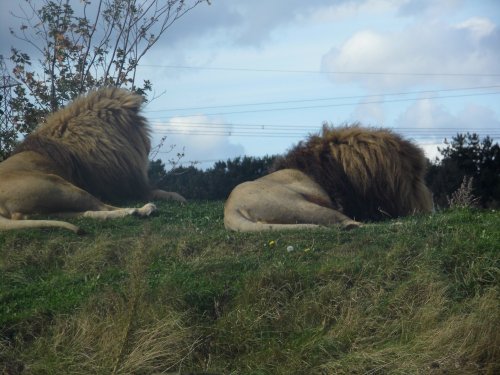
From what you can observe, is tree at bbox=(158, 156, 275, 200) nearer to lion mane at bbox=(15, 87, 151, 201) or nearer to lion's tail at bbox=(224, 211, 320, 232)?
lion mane at bbox=(15, 87, 151, 201)

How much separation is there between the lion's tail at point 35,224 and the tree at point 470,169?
856 cm

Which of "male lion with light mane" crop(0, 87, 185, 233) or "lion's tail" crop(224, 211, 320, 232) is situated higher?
"male lion with light mane" crop(0, 87, 185, 233)

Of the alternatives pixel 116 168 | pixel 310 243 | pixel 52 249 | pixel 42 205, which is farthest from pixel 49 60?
pixel 310 243

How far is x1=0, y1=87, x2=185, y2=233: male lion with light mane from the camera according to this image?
27.7 ft

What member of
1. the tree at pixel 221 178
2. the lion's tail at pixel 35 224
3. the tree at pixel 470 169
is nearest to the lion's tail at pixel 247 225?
the lion's tail at pixel 35 224

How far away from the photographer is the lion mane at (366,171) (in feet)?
28.2

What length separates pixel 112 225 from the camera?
8.00 metres

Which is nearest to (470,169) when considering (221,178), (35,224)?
(221,178)

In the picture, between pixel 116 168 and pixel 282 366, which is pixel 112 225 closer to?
pixel 116 168

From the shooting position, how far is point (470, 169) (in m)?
15.5

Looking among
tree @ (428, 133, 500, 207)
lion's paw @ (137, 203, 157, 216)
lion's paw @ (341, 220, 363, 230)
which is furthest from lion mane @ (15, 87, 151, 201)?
tree @ (428, 133, 500, 207)

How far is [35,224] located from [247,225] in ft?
5.98

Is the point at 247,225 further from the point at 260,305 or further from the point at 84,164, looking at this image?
the point at 84,164

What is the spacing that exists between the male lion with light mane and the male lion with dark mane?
53.1 inches
